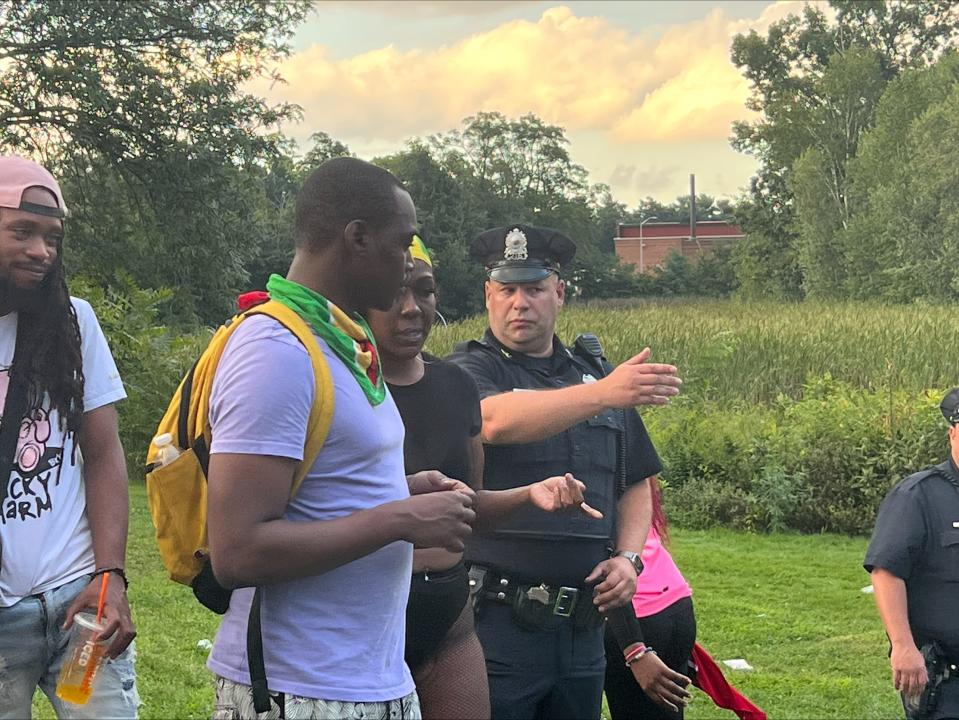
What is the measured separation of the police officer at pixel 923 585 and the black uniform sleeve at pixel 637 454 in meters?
0.93

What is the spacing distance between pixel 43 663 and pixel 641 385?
1642 millimetres

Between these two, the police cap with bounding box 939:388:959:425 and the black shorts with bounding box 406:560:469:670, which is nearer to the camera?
the black shorts with bounding box 406:560:469:670

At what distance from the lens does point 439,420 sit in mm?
3096

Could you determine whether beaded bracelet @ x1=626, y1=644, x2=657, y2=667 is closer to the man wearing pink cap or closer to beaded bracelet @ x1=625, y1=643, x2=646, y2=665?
beaded bracelet @ x1=625, y1=643, x2=646, y2=665

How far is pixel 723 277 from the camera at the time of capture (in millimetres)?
67875

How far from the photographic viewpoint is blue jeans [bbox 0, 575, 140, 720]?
2779mm

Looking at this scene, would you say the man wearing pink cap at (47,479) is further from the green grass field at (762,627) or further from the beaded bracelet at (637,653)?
the green grass field at (762,627)

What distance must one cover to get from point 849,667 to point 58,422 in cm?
557

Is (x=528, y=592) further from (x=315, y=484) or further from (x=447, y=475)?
(x=315, y=484)

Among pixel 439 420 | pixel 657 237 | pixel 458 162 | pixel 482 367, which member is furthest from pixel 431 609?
pixel 657 237

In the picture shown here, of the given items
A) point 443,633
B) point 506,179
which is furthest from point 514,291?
point 506,179

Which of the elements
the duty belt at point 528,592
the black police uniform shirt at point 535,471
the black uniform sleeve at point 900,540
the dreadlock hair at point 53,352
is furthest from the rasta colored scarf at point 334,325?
the black uniform sleeve at point 900,540

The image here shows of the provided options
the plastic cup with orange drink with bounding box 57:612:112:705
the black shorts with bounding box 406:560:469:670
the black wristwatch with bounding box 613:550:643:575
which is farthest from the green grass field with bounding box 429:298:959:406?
the plastic cup with orange drink with bounding box 57:612:112:705

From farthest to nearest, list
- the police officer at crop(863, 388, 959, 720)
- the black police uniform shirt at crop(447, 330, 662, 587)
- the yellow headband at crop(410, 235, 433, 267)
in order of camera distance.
A: the police officer at crop(863, 388, 959, 720) → the black police uniform shirt at crop(447, 330, 662, 587) → the yellow headband at crop(410, 235, 433, 267)
